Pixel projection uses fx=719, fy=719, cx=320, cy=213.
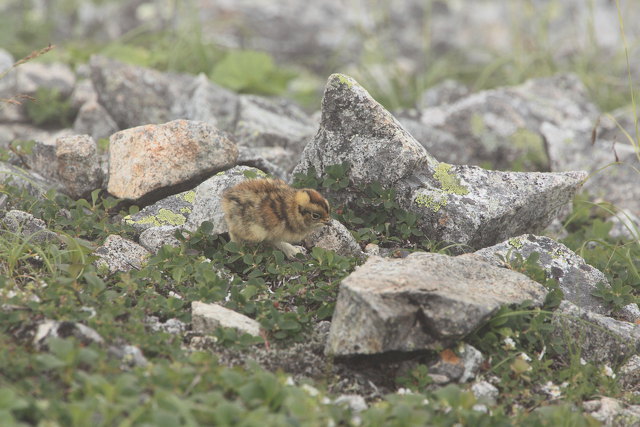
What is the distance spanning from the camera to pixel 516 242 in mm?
6320

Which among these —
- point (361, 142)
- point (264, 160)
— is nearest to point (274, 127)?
point (264, 160)

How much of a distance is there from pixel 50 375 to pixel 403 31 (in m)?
13.9

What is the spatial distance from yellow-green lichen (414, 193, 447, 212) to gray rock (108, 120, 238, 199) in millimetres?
1870

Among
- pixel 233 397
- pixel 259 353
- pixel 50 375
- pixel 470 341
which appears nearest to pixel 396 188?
pixel 470 341

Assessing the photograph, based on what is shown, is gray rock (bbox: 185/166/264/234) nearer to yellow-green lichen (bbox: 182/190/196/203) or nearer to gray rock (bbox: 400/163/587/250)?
yellow-green lichen (bbox: 182/190/196/203)

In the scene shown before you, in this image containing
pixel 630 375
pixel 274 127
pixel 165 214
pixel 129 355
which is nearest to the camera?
pixel 129 355

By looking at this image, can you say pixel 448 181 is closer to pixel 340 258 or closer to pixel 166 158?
pixel 340 258

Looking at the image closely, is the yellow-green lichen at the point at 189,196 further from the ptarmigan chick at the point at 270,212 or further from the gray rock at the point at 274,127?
the gray rock at the point at 274,127

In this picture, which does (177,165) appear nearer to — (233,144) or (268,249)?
(233,144)

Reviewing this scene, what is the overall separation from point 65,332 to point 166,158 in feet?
8.23

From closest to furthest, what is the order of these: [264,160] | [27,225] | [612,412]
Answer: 1. [612,412]
2. [27,225]
3. [264,160]

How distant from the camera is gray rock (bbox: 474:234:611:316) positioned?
601 centimetres

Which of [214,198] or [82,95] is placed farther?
[82,95]

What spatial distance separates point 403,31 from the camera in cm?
1670
